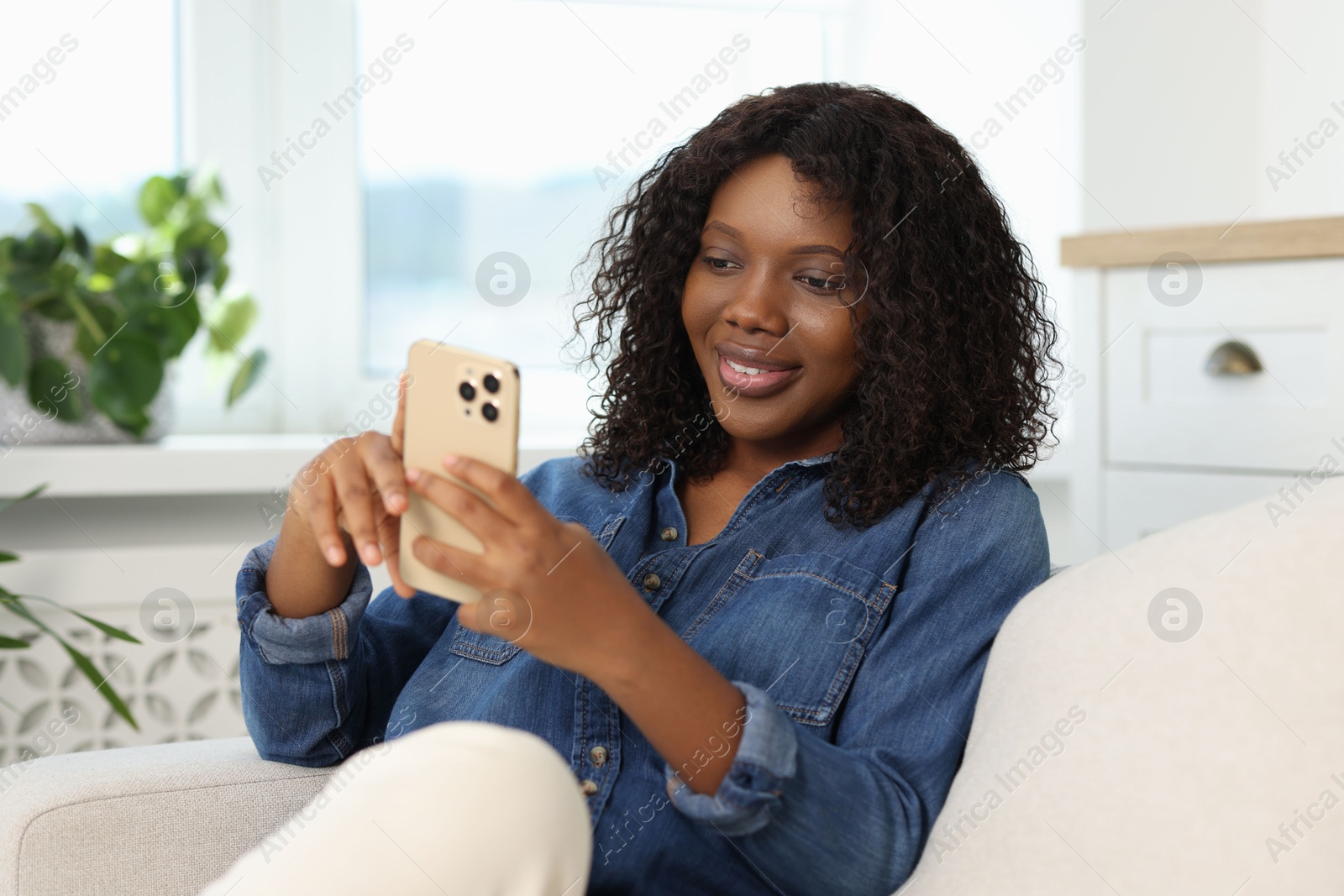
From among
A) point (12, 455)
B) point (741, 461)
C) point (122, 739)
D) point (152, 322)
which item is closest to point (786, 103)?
point (741, 461)

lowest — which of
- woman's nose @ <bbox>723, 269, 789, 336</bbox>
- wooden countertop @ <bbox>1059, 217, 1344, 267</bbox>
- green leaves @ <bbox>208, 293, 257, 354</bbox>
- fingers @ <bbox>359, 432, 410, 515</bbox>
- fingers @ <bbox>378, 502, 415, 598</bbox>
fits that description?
green leaves @ <bbox>208, 293, 257, 354</bbox>

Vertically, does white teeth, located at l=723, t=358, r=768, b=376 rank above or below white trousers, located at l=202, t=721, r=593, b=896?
above

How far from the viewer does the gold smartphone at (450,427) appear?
26.4 inches

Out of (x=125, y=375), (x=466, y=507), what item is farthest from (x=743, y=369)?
(x=125, y=375)

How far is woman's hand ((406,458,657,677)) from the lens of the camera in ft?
2.06

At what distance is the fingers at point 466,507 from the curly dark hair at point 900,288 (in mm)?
349

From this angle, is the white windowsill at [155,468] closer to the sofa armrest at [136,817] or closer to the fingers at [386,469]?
the sofa armrest at [136,817]

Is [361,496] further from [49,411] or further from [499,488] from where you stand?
[49,411]

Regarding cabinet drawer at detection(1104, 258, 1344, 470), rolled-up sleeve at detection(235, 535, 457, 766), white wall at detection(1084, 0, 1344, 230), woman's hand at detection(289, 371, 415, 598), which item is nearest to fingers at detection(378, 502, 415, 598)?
woman's hand at detection(289, 371, 415, 598)

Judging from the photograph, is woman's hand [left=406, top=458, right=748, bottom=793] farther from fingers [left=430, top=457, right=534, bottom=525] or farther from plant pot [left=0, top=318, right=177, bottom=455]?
plant pot [left=0, top=318, right=177, bottom=455]

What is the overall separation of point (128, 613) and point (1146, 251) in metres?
1.35

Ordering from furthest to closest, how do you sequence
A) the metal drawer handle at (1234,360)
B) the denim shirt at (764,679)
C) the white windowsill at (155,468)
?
the white windowsill at (155,468), the metal drawer handle at (1234,360), the denim shirt at (764,679)

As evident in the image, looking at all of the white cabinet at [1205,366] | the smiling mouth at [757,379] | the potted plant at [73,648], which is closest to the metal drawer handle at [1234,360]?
the white cabinet at [1205,366]

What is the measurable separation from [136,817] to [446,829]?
15.4 inches
